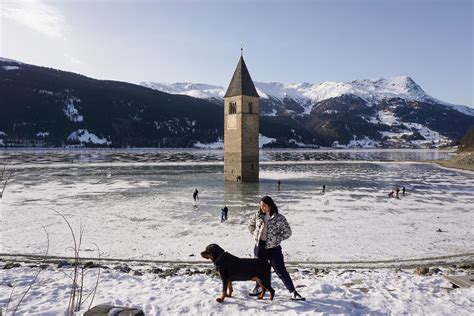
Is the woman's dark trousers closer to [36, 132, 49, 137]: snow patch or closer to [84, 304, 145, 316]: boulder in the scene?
[84, 304, 145, 316]: boulder

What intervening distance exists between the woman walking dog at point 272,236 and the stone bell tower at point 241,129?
37.4 m

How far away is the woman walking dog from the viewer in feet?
26.0

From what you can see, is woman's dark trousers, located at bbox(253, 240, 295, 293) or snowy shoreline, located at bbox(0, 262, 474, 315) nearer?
snowy shoreline, located at bbox(0, 262, 474, 315)

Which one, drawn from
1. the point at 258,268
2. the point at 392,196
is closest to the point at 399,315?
the point at 258,268

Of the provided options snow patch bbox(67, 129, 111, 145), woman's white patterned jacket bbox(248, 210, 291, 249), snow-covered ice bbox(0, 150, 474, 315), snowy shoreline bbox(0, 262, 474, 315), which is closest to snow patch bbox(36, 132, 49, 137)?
snow patch bbox(67, 129, 111, 145)

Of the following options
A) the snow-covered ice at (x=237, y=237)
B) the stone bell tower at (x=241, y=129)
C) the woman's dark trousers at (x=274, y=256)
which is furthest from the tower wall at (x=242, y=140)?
the woman's dark trousers at (x=274, y=256)

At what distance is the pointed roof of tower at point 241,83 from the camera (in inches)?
1908

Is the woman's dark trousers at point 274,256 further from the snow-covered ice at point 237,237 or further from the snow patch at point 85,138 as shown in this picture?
the snow patch at point 85,138

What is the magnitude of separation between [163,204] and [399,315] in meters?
21.6

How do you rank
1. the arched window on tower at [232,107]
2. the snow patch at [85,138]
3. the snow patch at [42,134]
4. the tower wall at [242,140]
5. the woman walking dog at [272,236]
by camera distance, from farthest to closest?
the snow patch at [85,138] → the snow patch at [42,134] → the arched window on tower at [232,107] → the tower wall at [242,140] → the woman walking dog at [272,236]

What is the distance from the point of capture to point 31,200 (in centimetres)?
2827

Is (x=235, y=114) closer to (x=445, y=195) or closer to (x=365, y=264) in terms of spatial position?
(x=445, y=195)

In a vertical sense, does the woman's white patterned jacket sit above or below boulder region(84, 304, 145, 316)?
above

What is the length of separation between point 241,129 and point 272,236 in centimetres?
4003
